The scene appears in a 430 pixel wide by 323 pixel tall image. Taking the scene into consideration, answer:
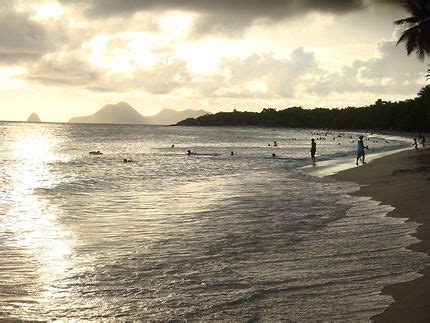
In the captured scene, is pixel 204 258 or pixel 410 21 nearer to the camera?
pixel 204 258

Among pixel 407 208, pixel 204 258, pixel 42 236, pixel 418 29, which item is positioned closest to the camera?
pixel 204 258

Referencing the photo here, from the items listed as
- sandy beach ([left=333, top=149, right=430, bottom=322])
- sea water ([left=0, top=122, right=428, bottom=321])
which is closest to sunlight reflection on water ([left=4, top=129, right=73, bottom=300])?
sea water ([left=0, top=122, right=428, bottom=321])

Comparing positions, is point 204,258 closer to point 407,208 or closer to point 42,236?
point 42,236

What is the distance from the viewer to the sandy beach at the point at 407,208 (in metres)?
6.90

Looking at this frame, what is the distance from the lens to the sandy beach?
6.90 meters

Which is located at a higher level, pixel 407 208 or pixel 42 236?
pixel 407 208

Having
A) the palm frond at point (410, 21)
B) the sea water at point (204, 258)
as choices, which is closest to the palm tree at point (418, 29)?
the palm frond at point (410, 21)

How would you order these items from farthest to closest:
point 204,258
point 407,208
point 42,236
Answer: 1. point 407,208
2. point 42,236
3. point 204,258

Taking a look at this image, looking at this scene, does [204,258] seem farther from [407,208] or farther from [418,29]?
[418,29]

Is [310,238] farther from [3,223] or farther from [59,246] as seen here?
[3,223]

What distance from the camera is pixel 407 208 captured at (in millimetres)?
15812

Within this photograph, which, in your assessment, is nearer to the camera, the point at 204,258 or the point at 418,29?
the point at 204,258

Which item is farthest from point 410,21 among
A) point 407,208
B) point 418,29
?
point 407,208

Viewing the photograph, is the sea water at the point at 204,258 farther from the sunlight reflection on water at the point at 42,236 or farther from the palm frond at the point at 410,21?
the palm frond at the point at 410,21
